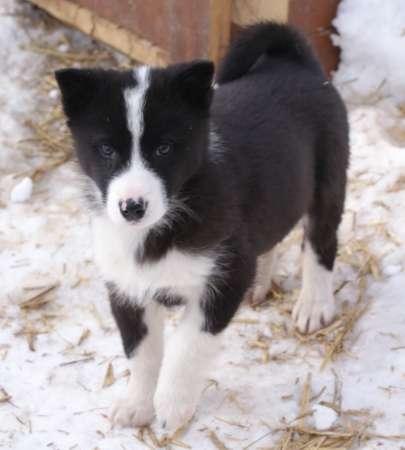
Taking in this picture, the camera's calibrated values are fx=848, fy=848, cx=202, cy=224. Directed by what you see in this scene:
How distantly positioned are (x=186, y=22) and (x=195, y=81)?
2523 millimetres

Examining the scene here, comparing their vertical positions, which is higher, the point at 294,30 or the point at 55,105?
the point at 294,30

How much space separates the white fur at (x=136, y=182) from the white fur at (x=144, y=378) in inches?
29.8

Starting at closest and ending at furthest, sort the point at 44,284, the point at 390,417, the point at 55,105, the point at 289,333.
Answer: the point at 390,417, the point at 289,333, the point at 44,284, the point at 55,105

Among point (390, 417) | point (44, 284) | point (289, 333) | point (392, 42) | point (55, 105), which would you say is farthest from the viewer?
point (55, 105)

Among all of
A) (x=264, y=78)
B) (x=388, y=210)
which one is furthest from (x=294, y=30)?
(x=388, y=210)

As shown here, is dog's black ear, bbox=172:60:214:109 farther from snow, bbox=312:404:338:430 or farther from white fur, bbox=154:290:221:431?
snow, bbox=312:404:338:430

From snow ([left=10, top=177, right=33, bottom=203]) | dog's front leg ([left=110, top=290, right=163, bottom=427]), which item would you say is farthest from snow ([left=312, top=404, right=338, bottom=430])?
snow ([left=10, top=177, right=33, bottom=203])

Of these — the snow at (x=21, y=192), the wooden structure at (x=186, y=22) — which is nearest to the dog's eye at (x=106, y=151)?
the snow at (x=21, y=192)

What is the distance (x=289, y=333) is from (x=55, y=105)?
267 centimetres

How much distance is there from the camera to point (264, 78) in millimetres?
3859

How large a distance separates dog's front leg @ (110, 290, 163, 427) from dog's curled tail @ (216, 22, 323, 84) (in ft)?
4.02

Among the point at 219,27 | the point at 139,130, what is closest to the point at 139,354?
the point at 139,130

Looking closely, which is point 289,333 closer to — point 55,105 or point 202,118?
point 202,118

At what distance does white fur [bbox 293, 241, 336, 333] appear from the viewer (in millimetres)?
4164
